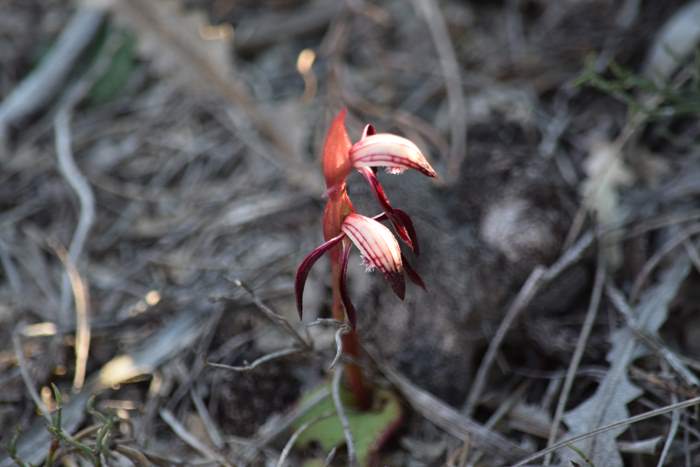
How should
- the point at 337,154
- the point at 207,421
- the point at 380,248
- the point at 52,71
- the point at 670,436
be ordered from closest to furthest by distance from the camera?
1. the point at 380,248
2. the point at 337,154
3. the point at 670,436
4. the point at 207,421
5. the point at 52,71

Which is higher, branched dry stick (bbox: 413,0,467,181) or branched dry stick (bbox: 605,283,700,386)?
branched dry stick (bbox: 413,0,467,181)

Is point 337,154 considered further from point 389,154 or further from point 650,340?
point 650,340

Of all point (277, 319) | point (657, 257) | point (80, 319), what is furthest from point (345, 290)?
point (80, 319)

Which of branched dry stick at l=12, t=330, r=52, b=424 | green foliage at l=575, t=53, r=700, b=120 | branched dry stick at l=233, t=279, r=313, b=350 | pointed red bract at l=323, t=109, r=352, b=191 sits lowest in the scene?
branched dry stick at l=12, t=330, r=52, b=424

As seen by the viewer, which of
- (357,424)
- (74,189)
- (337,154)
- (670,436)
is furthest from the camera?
(74,189)

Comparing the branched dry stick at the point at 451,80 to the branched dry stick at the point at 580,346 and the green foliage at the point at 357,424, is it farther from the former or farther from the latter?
the green foliage at the point at 357,424

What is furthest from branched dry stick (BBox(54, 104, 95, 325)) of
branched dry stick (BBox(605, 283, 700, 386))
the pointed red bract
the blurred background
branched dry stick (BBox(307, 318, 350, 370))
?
branched dry stick (BBox(605, 283, 700, 386))

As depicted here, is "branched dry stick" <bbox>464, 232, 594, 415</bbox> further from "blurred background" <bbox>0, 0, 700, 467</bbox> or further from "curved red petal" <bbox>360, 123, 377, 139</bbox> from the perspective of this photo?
"curved red petal" <bbox>360, 123, 377, 139</bbox>
